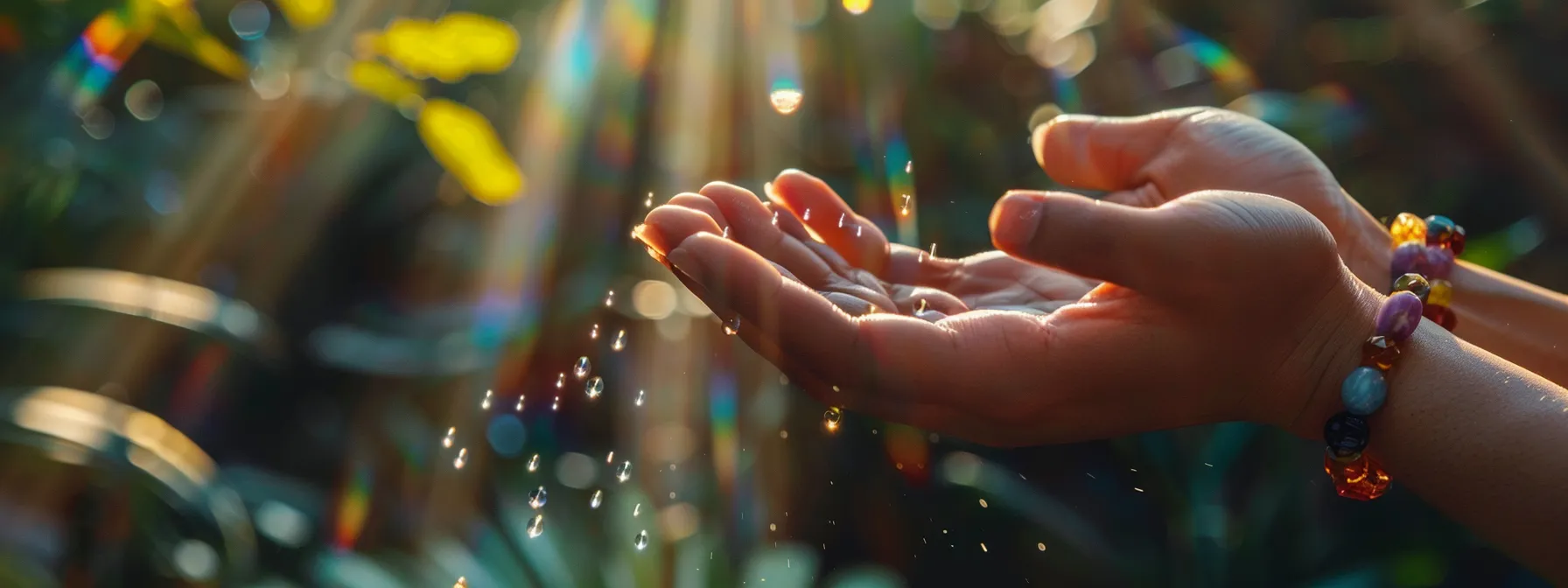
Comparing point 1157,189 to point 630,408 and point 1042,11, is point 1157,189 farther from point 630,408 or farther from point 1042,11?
point 630,408

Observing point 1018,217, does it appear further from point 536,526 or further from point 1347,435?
point 536,526

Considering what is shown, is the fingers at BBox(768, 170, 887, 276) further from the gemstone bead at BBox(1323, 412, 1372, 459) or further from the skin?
the gemstone bead at BBox(1323, 412, 1372, 459)

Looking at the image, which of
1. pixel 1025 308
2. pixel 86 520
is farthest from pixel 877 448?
pixel 86 520

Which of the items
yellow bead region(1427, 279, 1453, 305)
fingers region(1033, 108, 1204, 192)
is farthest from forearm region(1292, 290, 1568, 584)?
fingers region(1033, 108, 1204, 192)

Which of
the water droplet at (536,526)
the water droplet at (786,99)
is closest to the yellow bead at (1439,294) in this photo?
the water droplet at (786,99)

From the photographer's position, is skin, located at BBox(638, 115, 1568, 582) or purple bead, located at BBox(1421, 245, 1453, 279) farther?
purple bead, located at BBox(1421, 245, 1453, 279)
